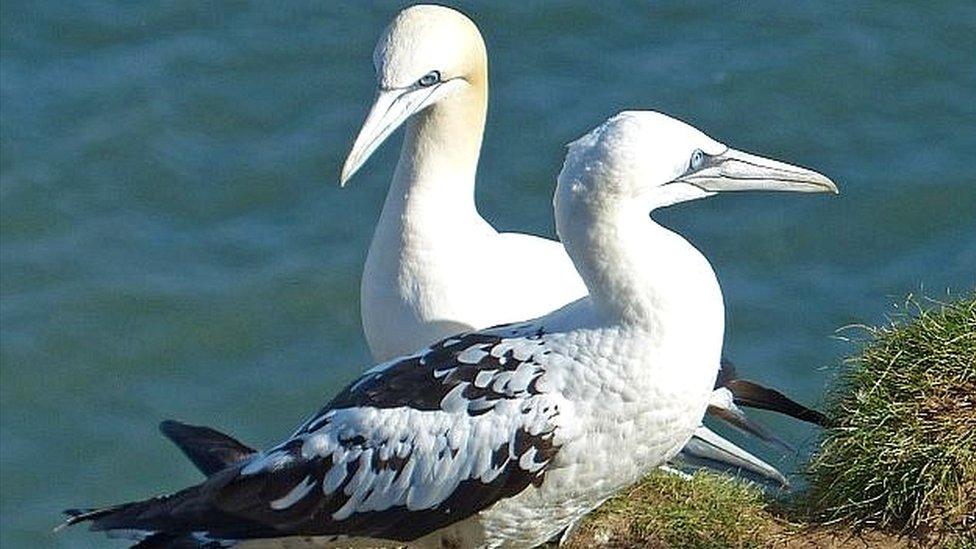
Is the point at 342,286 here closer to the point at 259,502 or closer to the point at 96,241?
the point at 96,241

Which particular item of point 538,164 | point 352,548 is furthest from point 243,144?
point 352,548

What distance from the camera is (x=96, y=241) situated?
455 inches

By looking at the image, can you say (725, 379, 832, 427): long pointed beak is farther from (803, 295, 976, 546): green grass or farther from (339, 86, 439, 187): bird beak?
(339, 86, 439, 187): bird beak

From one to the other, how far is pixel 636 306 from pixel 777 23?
6.73m

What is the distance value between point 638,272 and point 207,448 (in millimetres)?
1843

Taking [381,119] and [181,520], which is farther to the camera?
[381,119]

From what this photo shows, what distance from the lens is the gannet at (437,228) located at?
7.11 meters

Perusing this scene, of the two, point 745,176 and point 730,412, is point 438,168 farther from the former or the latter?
point 745,176

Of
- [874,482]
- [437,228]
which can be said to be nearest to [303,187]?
[437,228]

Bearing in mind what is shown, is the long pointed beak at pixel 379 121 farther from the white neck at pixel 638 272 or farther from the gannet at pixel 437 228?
the white neck at pixel 638 272

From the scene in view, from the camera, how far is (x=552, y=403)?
5938mm

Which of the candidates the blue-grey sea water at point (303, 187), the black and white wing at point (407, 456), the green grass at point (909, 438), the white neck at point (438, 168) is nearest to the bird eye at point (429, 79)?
the white neck at point (438, 168)

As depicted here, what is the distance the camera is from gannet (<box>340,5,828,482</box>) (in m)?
7.11

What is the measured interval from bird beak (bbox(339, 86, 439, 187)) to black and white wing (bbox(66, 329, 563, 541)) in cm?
98
